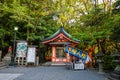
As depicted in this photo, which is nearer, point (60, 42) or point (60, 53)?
point (60, 42)

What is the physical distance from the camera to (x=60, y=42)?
23.3 metres

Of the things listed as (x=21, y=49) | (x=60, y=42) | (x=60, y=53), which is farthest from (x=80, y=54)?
(x=60, y=53)

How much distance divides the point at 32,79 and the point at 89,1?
49.8 feet

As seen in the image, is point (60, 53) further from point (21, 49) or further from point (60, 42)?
point (21, 49)

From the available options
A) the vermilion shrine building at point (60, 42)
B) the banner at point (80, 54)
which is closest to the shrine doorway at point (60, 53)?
the vermilion shrine building at point (60, 42)

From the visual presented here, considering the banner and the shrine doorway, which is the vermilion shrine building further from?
the banner

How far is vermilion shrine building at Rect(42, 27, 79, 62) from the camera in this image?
22.9m

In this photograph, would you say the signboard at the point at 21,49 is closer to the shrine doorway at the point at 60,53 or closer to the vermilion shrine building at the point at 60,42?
the vermilion shrine building at the point at 60,42

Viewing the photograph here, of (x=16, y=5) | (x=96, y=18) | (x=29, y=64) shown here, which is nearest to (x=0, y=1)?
(x=16, y=5)

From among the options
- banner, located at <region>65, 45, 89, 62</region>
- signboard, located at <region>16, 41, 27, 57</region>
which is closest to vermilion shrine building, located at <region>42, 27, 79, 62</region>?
signboard, located at <region>16, 41, 27, 57</region>

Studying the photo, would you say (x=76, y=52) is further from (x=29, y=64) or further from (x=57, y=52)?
(x=57, y=52)

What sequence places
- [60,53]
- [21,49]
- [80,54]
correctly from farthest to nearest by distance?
1. [60,53]
2. [21,49]
3. [80,54]

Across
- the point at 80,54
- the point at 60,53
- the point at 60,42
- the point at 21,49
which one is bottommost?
the point at 80,54

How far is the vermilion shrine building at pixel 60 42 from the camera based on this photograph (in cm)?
2294
